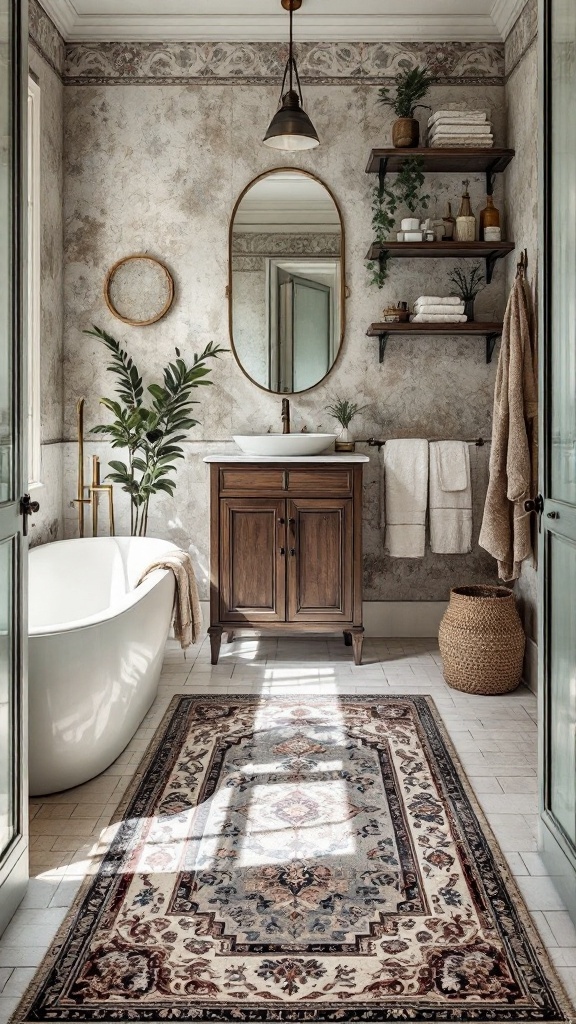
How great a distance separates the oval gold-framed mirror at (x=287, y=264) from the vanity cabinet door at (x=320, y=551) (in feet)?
3.22

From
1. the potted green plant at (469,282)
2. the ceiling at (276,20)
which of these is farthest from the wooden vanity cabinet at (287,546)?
the ceiling at (276,20)

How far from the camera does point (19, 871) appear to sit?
197cm

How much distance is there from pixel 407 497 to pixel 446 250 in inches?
49.7

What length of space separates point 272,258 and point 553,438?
2.66m

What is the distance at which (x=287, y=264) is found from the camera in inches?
174

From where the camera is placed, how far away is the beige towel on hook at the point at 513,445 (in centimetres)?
363

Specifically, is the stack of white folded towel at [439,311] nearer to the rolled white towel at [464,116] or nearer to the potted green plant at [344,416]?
the potted green plant at [344,416]

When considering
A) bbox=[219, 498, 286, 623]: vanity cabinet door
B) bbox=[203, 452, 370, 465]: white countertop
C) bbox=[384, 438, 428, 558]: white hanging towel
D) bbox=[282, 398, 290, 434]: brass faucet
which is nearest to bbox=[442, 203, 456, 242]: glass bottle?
bbox=[384, 438, 428, 558]: white hanging towel

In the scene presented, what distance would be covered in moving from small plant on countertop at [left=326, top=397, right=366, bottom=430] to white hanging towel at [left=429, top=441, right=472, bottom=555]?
46 centimetres

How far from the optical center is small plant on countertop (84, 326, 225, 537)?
4.32m

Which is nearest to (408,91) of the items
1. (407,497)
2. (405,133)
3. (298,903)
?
(405,133)

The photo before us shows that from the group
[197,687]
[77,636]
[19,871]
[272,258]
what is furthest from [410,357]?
[19,871]

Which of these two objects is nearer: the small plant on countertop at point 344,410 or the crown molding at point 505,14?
the crown molding at point 505,14

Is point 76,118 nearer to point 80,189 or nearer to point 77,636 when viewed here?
point 80,189
